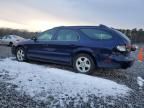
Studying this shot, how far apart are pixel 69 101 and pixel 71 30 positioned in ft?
13.7

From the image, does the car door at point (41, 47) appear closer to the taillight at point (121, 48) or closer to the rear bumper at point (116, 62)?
the rear bumper at point (116, 62)

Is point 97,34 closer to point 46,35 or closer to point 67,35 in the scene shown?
point 67,35

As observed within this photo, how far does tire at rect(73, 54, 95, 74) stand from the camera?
839 centimetres

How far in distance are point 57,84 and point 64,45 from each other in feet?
9.00

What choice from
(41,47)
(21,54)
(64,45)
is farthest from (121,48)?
(21,54)

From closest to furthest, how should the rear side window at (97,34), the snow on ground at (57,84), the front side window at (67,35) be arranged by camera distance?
the snow on ground at (57,84), the rear side window at (97,34), the front side window at (67,35)

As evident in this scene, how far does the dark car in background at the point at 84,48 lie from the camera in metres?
8.06

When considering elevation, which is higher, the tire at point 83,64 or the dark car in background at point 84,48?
the dark car in background at point 84,48

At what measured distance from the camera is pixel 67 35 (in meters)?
9.30

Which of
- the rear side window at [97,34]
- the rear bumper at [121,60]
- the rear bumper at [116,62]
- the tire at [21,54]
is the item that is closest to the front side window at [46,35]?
the tire at [21,54]

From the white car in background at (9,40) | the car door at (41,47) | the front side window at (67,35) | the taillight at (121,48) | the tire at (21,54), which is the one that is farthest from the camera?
the white car in background at (9,40)

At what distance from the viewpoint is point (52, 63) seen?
1034 centimetres

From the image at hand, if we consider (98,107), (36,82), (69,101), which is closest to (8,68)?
(36,82)

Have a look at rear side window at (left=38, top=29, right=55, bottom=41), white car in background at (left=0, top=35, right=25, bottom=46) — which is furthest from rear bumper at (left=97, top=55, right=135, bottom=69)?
white car in background at (left=0, top=35, right=25, bottom=46)
